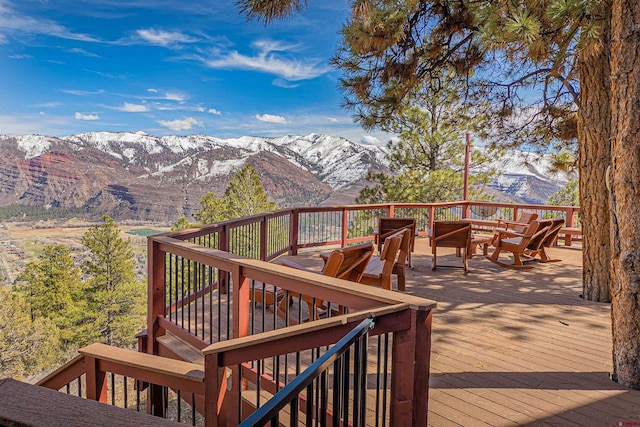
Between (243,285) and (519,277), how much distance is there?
16.9ft

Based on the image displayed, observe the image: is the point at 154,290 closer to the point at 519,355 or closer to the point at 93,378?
the point at 93,378

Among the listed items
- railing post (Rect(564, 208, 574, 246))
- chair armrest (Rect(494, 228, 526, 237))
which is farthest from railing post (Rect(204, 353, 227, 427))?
railing post (Rect(564, 208, 574, 246))

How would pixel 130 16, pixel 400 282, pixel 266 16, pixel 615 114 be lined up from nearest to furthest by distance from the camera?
pixel 615 114 < pixel 266 16 < pixel 400 282 < pixel 130 16

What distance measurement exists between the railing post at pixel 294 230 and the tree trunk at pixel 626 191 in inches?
207

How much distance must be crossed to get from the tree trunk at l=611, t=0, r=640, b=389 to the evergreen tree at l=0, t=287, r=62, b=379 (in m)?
31.6

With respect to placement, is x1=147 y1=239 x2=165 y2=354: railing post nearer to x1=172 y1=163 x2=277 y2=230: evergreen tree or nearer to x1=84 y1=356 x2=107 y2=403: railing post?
x1=84 y1=356 x2=107 y2=403: railing post

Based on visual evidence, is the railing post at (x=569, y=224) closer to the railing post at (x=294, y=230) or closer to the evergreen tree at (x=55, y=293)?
the railing post at (x=294, y=230)

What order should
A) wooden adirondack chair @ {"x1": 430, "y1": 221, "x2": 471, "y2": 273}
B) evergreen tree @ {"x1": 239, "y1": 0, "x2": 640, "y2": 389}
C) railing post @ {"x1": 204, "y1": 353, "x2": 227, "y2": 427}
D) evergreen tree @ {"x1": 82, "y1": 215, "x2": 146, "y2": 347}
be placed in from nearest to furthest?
railing post @ {"x1": 204, "y1": 353, "x2": 227, "y2": 427}, evergreen tree @ {"x1": 239, "y1": 0, "x2": 640, "y2": 389}, wooden adirondack chair @ {"x1": 430, "y1": 221, "x2": 471, "y2": 273}, evergreen tree @ {"x1": 82, "y1": 215, "x2": 146, "y2": 347}

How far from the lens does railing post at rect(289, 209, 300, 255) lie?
7.54 meters

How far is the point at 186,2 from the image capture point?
64.6m

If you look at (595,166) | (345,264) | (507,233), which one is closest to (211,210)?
(507,233)

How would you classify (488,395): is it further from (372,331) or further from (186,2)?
(186,2)

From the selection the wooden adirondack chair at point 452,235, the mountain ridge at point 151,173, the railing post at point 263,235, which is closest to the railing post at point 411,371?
the railing post at point 263,235

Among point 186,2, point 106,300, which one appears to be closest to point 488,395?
point 106,300
